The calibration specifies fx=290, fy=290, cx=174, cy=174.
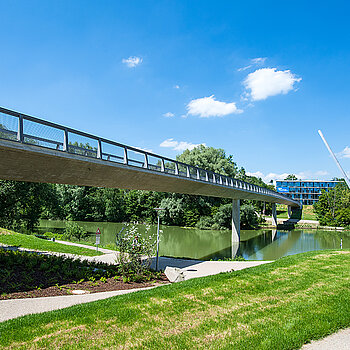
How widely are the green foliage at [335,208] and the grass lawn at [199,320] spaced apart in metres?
59.1

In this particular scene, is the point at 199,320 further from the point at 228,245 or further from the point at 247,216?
the point at 247,216

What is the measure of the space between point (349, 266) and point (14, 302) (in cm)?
1066

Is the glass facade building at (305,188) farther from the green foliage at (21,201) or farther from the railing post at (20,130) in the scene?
the railing post at (20,130)

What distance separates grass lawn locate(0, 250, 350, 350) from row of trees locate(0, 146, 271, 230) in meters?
25.4

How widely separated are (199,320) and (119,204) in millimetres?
62893

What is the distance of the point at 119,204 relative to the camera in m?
66.7

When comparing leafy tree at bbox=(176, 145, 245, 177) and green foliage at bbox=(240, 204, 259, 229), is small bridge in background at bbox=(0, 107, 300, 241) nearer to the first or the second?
leafy tree at bbox=(176, 145, 245, 177)

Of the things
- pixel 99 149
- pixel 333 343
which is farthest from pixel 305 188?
pixel 333 343

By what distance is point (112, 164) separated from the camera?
520 inches

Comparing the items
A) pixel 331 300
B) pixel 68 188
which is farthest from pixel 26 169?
pixel 68 188

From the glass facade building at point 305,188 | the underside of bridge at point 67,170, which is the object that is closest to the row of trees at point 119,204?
the underside of bridge at point 67,170

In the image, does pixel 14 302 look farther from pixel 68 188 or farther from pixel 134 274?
pixel 68 188

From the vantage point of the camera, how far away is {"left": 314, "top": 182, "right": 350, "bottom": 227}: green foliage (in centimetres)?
5871

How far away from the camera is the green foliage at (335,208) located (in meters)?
58.7
